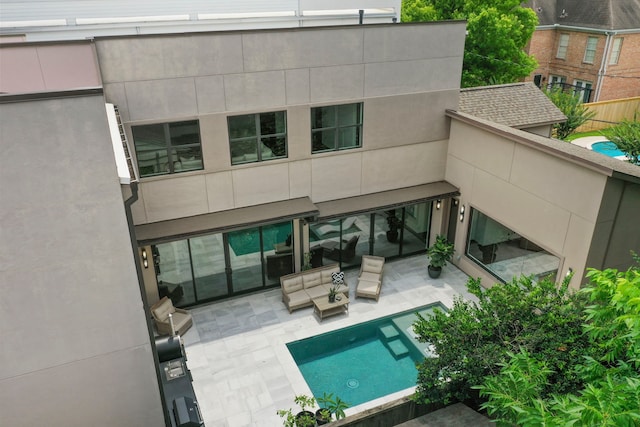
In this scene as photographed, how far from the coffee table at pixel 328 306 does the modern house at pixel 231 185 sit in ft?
6.68

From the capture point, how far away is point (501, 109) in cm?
1697

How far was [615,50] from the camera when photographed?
34.2m

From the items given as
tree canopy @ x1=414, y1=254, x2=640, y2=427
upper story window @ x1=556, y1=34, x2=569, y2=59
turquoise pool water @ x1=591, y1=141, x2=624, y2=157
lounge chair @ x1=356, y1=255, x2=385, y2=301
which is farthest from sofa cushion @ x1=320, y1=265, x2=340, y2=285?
upper story window @ x1=556, y1=34, x2=569, y2=59

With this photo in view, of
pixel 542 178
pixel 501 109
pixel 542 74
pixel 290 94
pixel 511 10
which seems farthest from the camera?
pixel 542 74

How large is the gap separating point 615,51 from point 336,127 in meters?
30.0

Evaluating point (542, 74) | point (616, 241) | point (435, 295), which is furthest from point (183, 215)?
point (542, 74)

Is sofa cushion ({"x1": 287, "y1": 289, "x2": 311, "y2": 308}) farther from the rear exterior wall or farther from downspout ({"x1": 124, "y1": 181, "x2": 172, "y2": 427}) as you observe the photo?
downspout ({"x1": 124, "y1": 181, "x2": 172, "y2": 427})

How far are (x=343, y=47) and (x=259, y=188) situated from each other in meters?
4.82

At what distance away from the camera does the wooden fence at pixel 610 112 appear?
31.0 meters

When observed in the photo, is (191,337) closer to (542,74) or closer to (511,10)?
(511,10)

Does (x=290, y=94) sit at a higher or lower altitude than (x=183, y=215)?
higher

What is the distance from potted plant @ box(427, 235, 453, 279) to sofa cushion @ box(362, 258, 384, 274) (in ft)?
5.56

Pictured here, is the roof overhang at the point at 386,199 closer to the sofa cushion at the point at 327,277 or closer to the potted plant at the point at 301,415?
the sofa cushion at the point at 327,277

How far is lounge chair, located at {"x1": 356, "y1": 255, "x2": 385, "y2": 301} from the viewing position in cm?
1495
